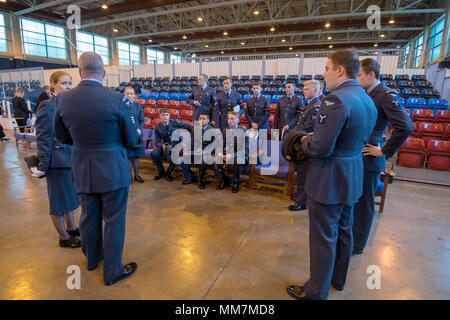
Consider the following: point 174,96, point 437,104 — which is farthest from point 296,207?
point 174,96

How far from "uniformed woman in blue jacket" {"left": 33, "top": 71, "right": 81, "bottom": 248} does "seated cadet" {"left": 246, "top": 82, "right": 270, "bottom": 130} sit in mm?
3198

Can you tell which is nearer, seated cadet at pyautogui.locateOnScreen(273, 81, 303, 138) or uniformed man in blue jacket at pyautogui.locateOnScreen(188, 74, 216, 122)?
seated cadet at pyautogui.locateOnScreen(273, 81, 303, 138)

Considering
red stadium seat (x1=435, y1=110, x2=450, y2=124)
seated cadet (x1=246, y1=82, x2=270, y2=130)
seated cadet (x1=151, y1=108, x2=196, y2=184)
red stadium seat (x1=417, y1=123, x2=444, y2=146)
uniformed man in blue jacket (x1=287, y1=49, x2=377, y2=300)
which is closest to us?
uniformed man in blue jacket (x1=287, y1=49, x2=377, y2=300)

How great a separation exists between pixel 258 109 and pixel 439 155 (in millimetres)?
3760

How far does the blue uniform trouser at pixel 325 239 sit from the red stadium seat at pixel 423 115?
641cm

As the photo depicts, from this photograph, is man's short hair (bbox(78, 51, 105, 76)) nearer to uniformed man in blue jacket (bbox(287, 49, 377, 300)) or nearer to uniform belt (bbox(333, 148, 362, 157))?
uniformed man in blue jacket (bbox(287, 49, 377, 300))

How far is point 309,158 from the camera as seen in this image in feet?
5.38

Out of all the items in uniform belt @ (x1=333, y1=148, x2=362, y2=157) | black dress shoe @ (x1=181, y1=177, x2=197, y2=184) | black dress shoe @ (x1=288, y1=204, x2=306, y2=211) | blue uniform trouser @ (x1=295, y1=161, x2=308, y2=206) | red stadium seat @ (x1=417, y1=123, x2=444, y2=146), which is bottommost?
black dress shoe @ (x1=288, y1=204, x2=306, y2=211)

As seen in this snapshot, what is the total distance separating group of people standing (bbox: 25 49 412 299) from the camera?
1.44 m

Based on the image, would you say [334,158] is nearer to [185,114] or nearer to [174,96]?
[185,114]

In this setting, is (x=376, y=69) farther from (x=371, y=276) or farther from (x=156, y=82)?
(x=156, y=82)

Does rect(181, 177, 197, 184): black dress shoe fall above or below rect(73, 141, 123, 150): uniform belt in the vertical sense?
below

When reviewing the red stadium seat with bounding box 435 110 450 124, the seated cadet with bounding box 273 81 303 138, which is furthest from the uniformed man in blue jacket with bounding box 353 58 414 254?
the red stadium seat with bounding box 435 110 450 124
